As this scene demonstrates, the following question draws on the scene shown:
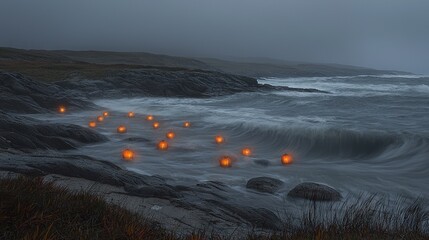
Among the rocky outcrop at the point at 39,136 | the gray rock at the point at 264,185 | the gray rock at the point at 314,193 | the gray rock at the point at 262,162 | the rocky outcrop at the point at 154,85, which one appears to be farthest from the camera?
the rocky outcrop at the point at 154,85

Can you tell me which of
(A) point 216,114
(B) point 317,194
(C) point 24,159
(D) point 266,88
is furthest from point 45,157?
(D) point 266,88

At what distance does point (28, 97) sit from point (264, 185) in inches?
782

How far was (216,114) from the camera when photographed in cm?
2866

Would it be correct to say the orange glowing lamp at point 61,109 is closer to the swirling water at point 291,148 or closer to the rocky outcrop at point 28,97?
the rocky outcrop at point 28,97

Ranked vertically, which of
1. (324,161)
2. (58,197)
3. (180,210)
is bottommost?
(324,161)

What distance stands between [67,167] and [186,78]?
4004 centimetres

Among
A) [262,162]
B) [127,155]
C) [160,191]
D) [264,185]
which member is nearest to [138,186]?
[160,191]

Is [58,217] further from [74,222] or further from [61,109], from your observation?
[61,109]

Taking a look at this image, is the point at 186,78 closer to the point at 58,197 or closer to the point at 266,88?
the point at 266,88

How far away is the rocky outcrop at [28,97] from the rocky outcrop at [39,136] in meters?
8.40

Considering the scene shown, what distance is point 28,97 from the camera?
24984mm

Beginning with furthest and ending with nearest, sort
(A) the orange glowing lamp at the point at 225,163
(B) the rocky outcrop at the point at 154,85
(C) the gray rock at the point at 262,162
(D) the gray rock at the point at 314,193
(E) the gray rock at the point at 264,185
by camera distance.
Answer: (B) the rocky outcrop at the point at 154,85
(C) the gray rock at the point at 262,162
(A) the orange glowing lamp at the point at 225,163
(E) the gray rock at the point at 264,185
(D) the gray rock at the point at 314,193

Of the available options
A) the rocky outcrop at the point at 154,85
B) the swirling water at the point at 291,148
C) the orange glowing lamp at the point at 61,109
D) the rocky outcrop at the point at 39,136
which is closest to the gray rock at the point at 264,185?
the swirling water at the point at 291,148

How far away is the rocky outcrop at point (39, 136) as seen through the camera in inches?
445
